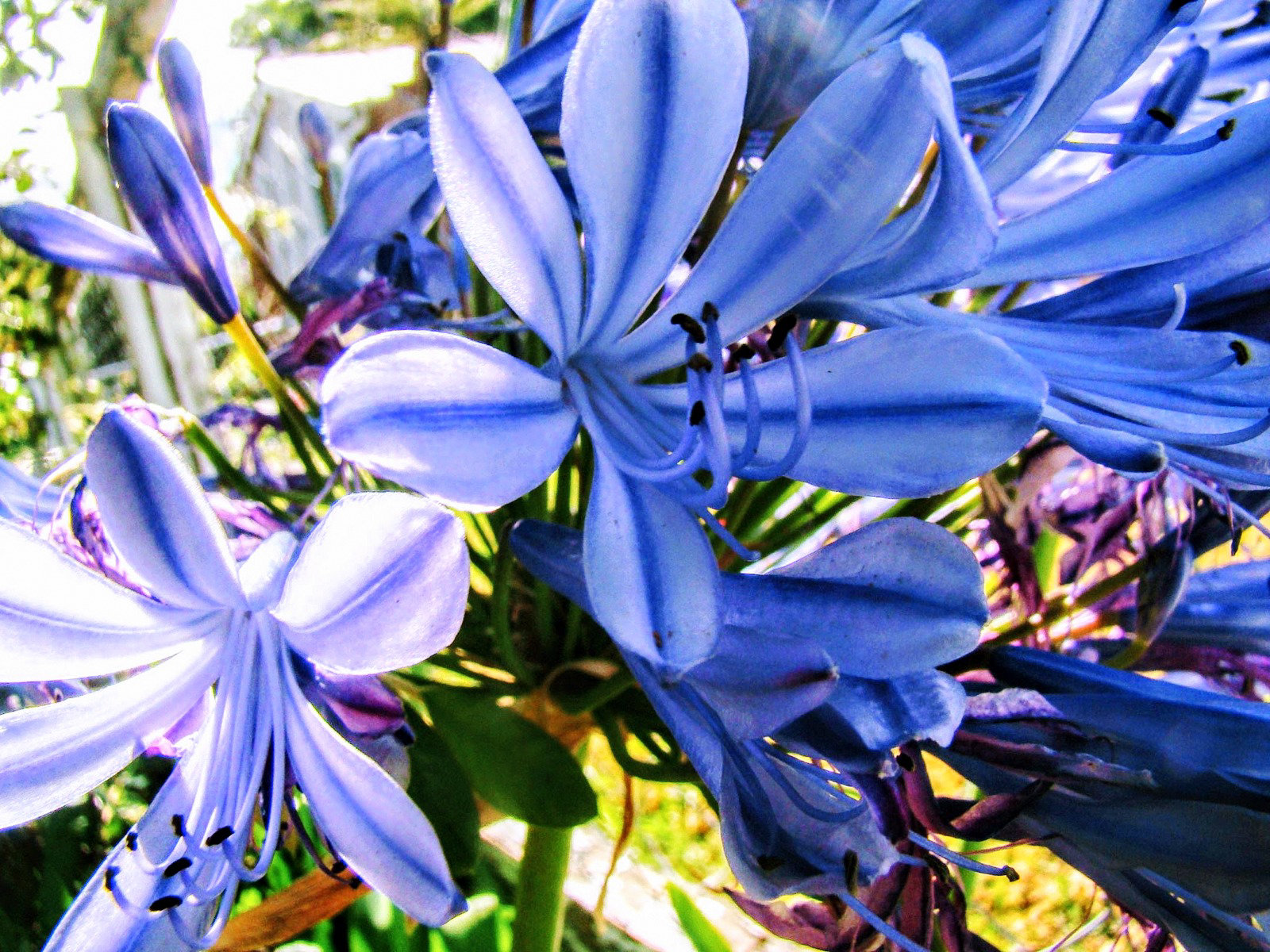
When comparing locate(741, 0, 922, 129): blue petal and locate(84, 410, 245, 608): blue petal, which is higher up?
locate(741, 0, 922, 129): blue petal

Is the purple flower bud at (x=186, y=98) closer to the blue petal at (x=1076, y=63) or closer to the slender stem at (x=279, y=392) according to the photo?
the slender stem at (x=279, y=392)

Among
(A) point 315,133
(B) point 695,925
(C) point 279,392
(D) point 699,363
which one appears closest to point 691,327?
(D) point 699,363

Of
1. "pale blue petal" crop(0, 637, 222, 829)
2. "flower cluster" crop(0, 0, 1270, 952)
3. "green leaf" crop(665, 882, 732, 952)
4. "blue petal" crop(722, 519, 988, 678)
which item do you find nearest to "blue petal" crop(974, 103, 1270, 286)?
"flower cluster" crop(0, 0, 1270, 952)

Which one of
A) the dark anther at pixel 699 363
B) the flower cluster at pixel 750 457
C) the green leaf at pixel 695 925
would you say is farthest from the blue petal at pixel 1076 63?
the green leaf at pixel 695 925

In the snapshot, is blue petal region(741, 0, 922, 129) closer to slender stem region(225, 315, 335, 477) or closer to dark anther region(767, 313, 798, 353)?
dark anther region(767, 313, 798, 353)

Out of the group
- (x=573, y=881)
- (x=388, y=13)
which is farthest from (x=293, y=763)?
(x=388, y=13)

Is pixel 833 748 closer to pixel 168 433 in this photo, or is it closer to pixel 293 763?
pixel 293 763
